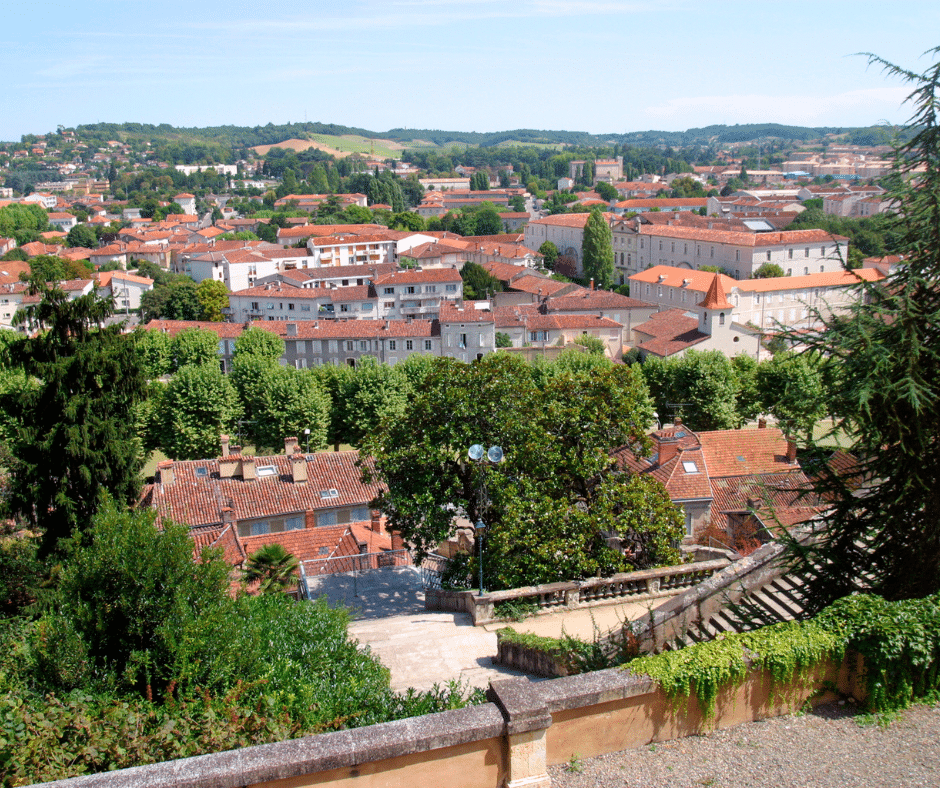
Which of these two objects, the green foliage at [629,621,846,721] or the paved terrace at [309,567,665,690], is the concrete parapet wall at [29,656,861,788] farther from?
the paved terrace at [309,567,665,690]

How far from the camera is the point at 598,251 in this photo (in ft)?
340

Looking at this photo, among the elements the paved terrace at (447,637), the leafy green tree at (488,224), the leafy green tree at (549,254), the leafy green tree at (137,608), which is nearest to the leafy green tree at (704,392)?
the paved terrace at (447,637)

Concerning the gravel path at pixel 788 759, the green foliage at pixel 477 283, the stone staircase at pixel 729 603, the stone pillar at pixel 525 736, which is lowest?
the green foliage at pixel 477 283

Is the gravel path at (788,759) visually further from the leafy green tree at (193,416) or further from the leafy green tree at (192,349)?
the leafy green tree at (192,349)

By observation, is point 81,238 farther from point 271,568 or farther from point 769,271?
point 271,568

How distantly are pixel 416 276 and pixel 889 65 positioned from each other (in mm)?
72833

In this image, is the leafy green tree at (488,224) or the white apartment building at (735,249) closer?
the white apartment building at (735,249)

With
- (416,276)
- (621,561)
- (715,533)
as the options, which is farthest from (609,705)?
(416,276)

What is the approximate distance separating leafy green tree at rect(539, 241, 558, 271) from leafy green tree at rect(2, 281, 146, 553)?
98.3 metres

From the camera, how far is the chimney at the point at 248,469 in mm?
32375

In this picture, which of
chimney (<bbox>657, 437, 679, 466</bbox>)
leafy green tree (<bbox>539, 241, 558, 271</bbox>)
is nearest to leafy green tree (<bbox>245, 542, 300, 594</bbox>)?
chimney (<bbox>657, 437, 679, 466</bbox>)

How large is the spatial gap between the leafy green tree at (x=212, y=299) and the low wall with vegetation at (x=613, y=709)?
88.1 meters

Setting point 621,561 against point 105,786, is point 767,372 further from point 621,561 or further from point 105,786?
point 105,786

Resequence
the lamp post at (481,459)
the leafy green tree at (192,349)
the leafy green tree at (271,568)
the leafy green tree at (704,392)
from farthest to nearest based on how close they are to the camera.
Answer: the leafy green tree at (192,349), the leafy green tree at (704,392), the leafy green tree at (271,568), the lamp post at (481,459)
